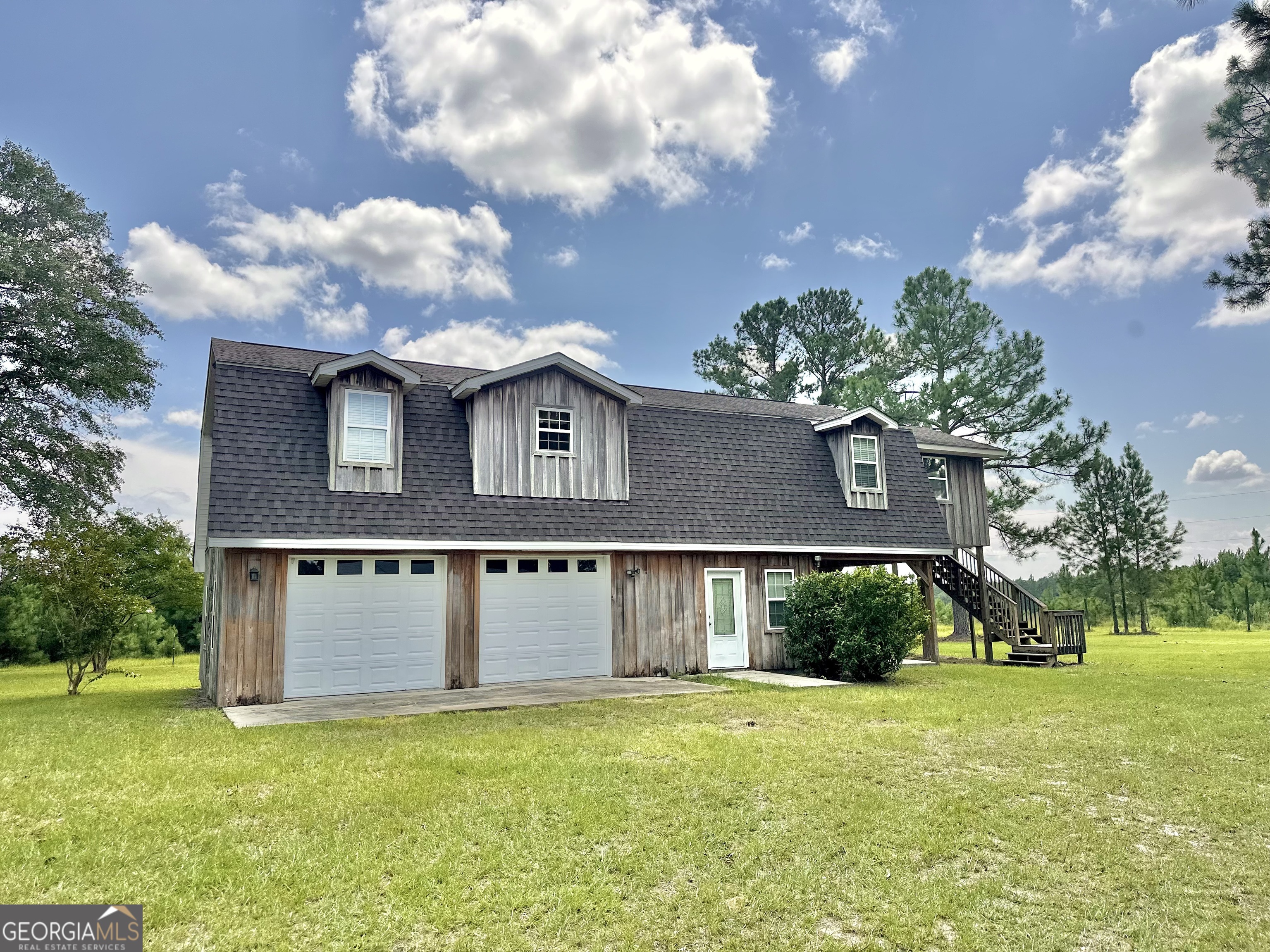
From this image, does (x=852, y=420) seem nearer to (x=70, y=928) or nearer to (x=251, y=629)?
(x=251, y=629)

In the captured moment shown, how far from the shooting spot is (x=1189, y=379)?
2139 cm

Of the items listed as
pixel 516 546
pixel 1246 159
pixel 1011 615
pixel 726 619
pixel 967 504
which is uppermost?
pixel 1246 159

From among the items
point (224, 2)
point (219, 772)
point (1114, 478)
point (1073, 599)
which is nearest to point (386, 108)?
point (224, 2)

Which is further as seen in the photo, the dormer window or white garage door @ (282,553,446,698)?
the dormer window

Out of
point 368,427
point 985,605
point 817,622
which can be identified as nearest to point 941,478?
point 985,605

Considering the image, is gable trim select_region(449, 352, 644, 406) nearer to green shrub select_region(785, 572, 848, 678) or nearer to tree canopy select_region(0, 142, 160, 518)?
green shrub select_region(785, 572, 848, 678)

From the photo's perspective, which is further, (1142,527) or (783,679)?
(1142,527)

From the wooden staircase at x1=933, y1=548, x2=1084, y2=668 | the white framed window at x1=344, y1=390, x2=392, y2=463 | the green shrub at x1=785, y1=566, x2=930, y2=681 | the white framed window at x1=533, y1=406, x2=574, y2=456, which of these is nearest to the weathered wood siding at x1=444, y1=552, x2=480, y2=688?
the white framed window at x1=344, y1=390, x2=392, y2=463

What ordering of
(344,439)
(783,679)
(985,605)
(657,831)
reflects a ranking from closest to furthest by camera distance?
(657,831), (344,439), (783,679), (985,605)

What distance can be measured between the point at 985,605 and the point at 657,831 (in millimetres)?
16755

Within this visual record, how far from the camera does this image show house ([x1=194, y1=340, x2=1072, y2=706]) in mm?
12188

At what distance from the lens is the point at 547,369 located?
14789 millimetres

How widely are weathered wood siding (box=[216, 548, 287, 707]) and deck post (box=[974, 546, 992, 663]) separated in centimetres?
1596

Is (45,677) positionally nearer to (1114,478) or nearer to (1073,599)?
(1114,478)
